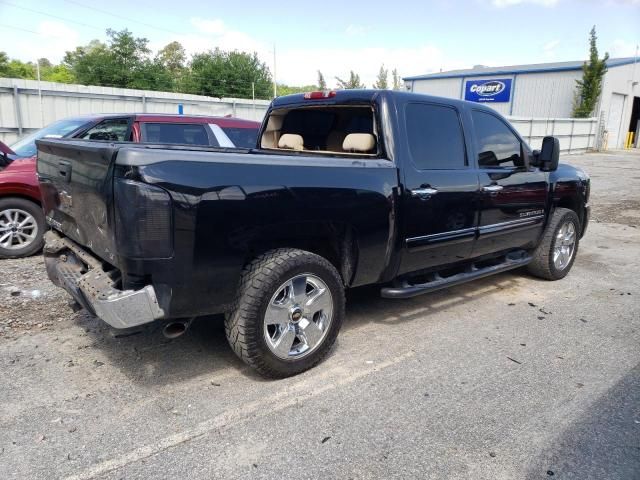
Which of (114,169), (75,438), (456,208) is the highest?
(114,169)

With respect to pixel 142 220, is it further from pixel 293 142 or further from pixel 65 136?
pixel 65 136

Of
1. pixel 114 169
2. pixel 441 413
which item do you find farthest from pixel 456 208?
pixel 114 169

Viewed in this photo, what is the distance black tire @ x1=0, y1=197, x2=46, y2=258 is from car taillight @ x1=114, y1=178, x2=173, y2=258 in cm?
407

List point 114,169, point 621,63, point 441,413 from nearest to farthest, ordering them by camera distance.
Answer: point 114,169, point 441,413, point 621,63

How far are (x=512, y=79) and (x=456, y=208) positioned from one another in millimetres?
36214

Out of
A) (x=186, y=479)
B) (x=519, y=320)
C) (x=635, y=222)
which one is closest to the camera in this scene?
(x=186, y=479)

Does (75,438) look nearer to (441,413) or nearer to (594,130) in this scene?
(441,413)

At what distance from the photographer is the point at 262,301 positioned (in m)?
3.08

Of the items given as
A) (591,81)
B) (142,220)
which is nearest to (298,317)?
(142,220)

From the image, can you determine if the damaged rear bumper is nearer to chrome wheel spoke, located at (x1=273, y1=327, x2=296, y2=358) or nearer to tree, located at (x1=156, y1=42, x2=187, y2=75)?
chrome wheel spoke, located at (x1=273, y1=327, x2=296, y2=358)

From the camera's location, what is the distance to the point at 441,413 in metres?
3.02

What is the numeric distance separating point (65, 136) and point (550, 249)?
582 cm

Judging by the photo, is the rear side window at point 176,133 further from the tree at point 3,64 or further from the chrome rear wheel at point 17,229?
the tree at point 3,64

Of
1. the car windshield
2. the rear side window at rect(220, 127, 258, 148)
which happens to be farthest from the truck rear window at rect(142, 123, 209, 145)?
the car windshield
